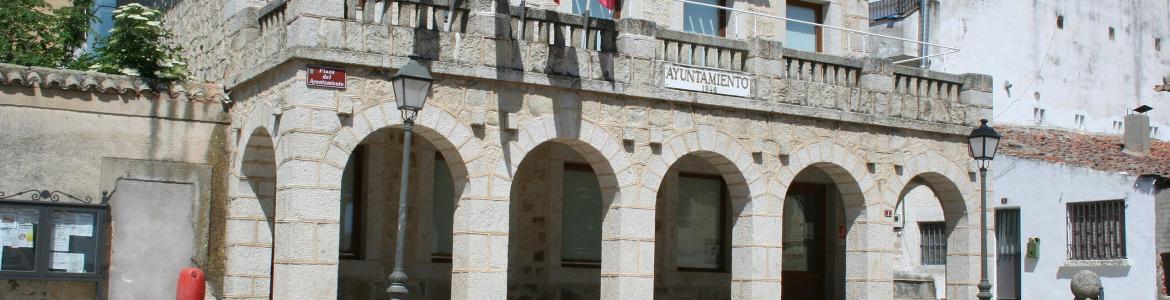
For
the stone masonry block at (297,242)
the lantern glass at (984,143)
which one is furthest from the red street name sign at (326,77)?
the lantern glass at (984,143)

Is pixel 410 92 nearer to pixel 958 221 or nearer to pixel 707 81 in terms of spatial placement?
pixel 707 81

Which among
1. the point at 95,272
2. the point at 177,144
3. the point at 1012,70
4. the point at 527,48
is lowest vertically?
the point at 95,272

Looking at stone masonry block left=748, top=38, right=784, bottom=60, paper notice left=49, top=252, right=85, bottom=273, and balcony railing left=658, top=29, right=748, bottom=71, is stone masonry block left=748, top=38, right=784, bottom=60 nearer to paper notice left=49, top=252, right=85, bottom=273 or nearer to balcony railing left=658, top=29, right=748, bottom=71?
balcony railing left=658, top=29, right=748, bottom=71

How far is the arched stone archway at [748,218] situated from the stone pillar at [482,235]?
2.44m

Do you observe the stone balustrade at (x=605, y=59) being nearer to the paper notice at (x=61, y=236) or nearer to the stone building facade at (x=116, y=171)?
the stone building facade at (x=116, y=171)

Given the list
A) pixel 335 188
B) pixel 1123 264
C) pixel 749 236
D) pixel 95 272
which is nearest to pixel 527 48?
pixel 335 188

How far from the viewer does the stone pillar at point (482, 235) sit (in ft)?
47.8

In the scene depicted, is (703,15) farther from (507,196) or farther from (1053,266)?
(1053,266)

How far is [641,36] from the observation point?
1591 cm

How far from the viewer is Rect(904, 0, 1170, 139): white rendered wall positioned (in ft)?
93.9

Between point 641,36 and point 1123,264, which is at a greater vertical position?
point 641,36

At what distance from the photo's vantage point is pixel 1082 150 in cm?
2538

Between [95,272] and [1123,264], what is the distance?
15.3 metres

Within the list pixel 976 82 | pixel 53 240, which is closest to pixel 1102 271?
pixel 976 82
